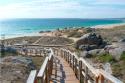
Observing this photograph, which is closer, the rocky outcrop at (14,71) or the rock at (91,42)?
the rocky outcrop at (14,71)

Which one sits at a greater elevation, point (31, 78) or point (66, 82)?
point (31, 78)

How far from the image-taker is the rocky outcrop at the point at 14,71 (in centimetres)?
1337

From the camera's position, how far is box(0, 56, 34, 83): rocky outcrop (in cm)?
1337

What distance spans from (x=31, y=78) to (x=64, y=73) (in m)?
9.16

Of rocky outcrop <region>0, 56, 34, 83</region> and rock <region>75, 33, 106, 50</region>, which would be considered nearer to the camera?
rocky outcrop <region>0, 56, 34, 83</region>

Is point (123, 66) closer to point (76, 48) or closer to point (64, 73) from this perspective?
point (64, 73)

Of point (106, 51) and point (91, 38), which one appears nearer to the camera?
point (106, 51)

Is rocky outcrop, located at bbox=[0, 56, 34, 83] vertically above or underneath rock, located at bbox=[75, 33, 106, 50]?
above

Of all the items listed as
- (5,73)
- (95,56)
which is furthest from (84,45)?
(5,73)

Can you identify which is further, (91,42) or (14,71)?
(91,42)

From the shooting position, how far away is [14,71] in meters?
14.8

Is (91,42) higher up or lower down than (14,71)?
lower down

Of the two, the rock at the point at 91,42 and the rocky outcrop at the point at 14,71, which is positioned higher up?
the rocky outcrop at the point at 14,71

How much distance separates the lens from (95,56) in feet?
81.4
